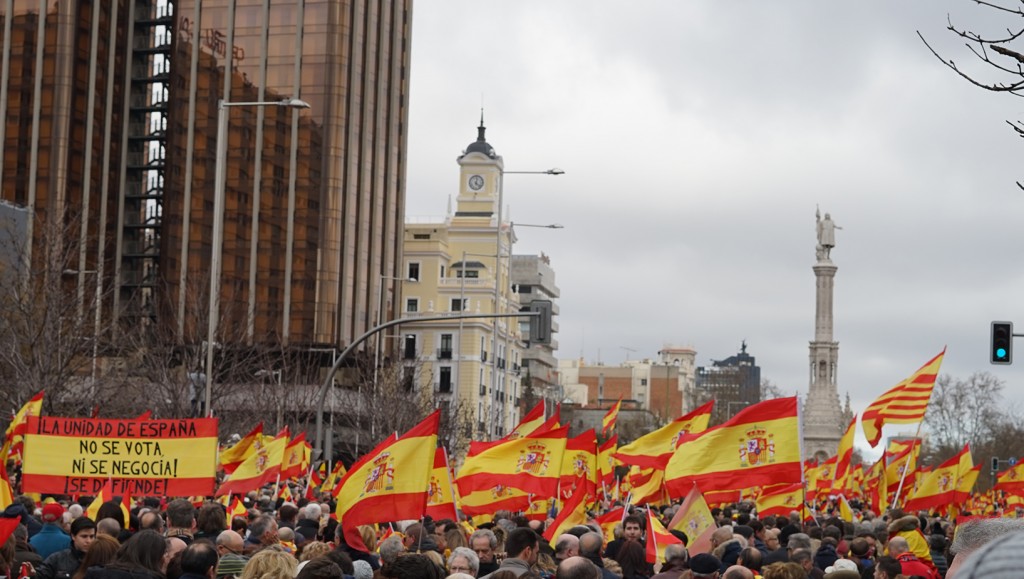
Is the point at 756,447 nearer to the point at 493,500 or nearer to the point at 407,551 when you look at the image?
the point at 493,500

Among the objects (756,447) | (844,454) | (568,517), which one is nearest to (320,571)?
(568,517)

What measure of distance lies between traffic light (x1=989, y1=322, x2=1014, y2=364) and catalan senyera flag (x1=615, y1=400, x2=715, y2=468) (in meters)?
6.75

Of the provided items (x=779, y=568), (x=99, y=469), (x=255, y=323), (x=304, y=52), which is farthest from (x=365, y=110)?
(x=779, y=568)

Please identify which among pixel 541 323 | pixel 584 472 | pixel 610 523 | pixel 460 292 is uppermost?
pixel 460 292

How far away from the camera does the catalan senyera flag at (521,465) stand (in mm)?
18234

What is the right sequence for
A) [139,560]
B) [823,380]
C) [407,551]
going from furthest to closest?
[823,380]
[407,551]
[139,560]

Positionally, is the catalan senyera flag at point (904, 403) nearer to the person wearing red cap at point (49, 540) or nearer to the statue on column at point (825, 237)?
the person wearing red cap at point (49, 540)

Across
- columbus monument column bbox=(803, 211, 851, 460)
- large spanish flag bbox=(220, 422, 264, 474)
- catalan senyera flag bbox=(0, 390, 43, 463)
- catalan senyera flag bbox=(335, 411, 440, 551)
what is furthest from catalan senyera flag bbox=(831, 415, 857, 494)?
columbus monument column bbox=(803, 211, 851, 460)

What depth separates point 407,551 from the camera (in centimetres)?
1152

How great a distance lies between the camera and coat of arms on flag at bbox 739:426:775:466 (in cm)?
1592

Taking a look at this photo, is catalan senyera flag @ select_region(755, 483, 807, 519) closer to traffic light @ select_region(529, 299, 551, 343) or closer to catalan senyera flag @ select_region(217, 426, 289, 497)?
catalan senyera flag @ select_region(217, 426, 289, 497)

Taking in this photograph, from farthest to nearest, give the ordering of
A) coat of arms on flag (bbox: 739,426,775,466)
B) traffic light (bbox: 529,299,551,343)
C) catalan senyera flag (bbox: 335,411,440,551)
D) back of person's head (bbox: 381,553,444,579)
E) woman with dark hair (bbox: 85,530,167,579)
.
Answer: traffic light (bbox: 529,299,551,343) → coat of arms on flag (bbox: 739,426,775,466) → catalan senyera flag (bbox: 335,411,440,551) → woman with dark hair (bbox: 85,530,167,579) → back of person's head (bbox: 381,553,444,579)

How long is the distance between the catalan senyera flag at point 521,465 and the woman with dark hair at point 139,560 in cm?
942

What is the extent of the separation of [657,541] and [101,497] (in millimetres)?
5787
